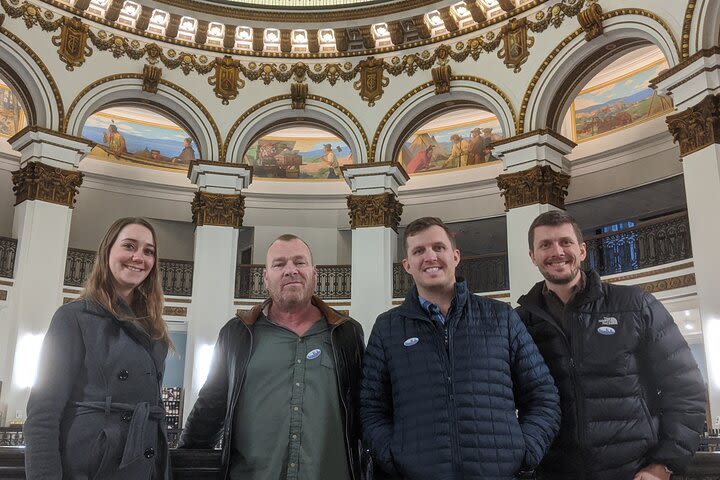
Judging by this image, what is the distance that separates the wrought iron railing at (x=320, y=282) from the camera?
49.7 feet

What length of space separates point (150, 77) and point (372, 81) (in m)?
4.60

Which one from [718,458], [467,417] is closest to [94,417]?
[467,417]

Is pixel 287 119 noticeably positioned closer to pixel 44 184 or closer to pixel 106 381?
pixel 44 184

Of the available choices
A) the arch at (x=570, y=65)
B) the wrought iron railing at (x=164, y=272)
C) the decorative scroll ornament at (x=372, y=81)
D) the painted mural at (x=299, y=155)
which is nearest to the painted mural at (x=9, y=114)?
the wrought iron railing at (x=164, y=272)

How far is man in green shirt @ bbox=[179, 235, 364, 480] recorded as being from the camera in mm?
2494

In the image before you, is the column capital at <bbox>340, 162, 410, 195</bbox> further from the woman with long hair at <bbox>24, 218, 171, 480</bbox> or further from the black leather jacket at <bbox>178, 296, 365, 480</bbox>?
the woman with long hair at <bbox>24, 218, 171, 480</bbox>

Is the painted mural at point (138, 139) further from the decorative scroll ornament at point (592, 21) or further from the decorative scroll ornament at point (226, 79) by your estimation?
the decorative scroll ornament at point (592, 21)

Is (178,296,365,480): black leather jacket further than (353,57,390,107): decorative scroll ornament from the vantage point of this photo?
No

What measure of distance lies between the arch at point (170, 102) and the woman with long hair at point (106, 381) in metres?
10.9

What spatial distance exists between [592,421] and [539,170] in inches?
372

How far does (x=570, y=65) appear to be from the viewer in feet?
38.0

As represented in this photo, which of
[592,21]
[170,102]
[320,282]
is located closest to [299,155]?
[320,282]

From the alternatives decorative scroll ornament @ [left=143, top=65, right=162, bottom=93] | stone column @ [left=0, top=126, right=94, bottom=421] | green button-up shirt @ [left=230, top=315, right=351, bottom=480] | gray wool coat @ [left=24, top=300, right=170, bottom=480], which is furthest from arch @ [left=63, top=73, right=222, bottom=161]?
gray wool coat @ [left=24, top=300, right=170, bottom=480]

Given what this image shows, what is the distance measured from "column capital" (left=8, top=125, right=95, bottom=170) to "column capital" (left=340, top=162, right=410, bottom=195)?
518 centimetres
